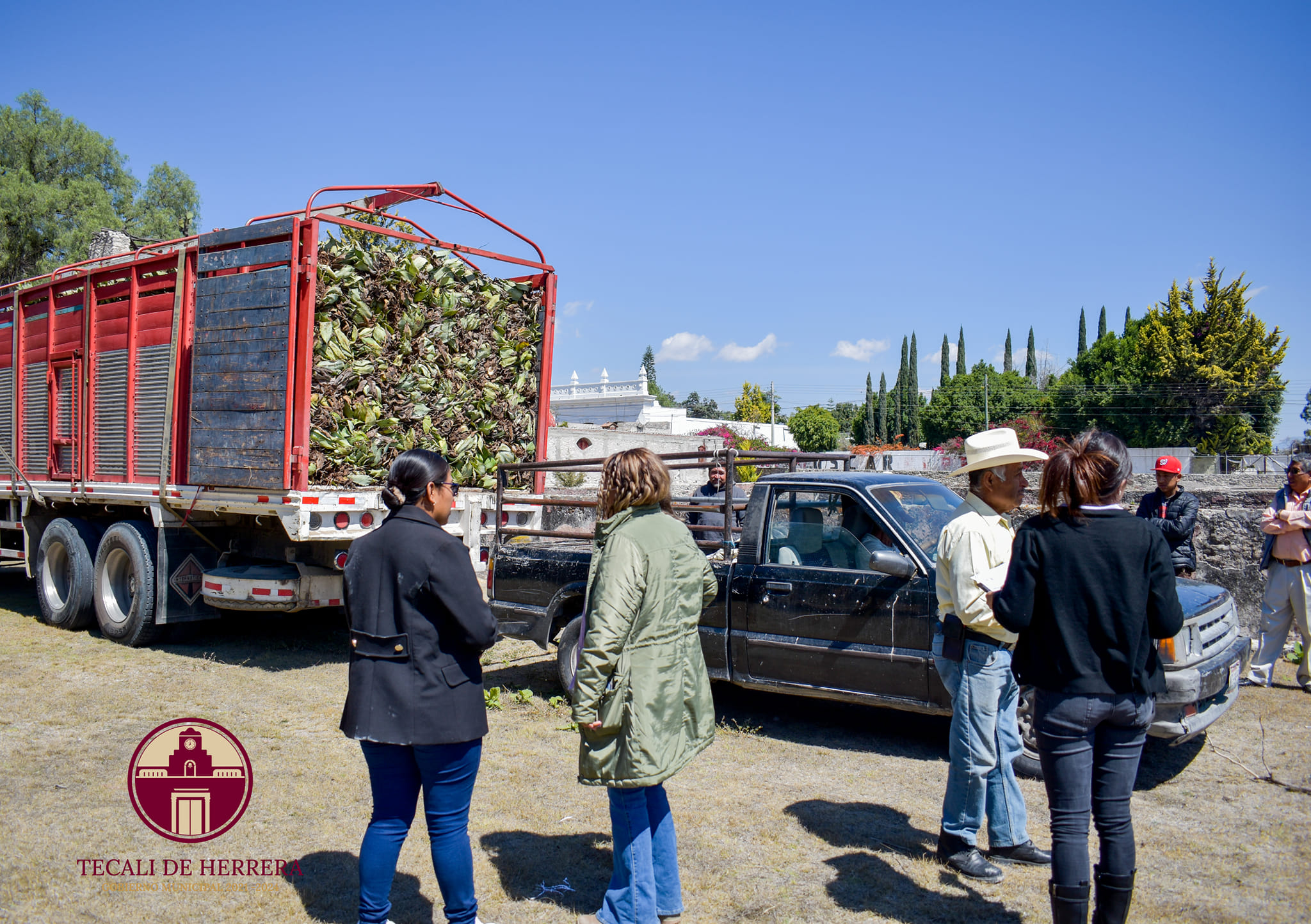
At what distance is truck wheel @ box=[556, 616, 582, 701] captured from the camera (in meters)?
6.10

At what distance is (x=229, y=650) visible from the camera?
827 centimetres

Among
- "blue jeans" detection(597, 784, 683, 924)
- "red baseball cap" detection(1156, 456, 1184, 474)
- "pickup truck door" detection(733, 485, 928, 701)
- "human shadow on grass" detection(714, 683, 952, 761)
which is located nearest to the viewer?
"blue jeans" detection(597, 784, 683, 924)

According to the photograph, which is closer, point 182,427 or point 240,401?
point 240,401

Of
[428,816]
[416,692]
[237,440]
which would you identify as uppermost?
[237,440]

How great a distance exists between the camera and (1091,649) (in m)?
2.75

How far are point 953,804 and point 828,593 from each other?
5.70 ft

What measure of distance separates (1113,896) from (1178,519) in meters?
4.57

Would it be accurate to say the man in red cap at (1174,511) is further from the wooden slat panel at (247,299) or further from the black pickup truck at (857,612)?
the wooden slat panel at (247,299)

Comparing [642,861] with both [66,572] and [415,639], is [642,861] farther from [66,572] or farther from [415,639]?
[66,572]

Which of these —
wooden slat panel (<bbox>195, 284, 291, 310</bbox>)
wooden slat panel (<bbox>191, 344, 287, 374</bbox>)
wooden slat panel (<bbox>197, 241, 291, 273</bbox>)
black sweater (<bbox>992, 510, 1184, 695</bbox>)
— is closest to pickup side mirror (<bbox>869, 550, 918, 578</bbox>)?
black sweater (<bbox>992, 510, 1184, 695</bbox>)

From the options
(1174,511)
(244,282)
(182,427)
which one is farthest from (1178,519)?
(182,427)

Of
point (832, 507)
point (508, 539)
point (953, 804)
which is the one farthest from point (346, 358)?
point (953, 804)

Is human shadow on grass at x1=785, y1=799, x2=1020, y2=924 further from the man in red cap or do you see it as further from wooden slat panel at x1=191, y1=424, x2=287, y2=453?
wooden slat panel at x1=191, y1=424, x2=287, y2=453

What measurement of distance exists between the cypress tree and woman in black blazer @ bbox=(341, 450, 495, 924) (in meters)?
72.3
